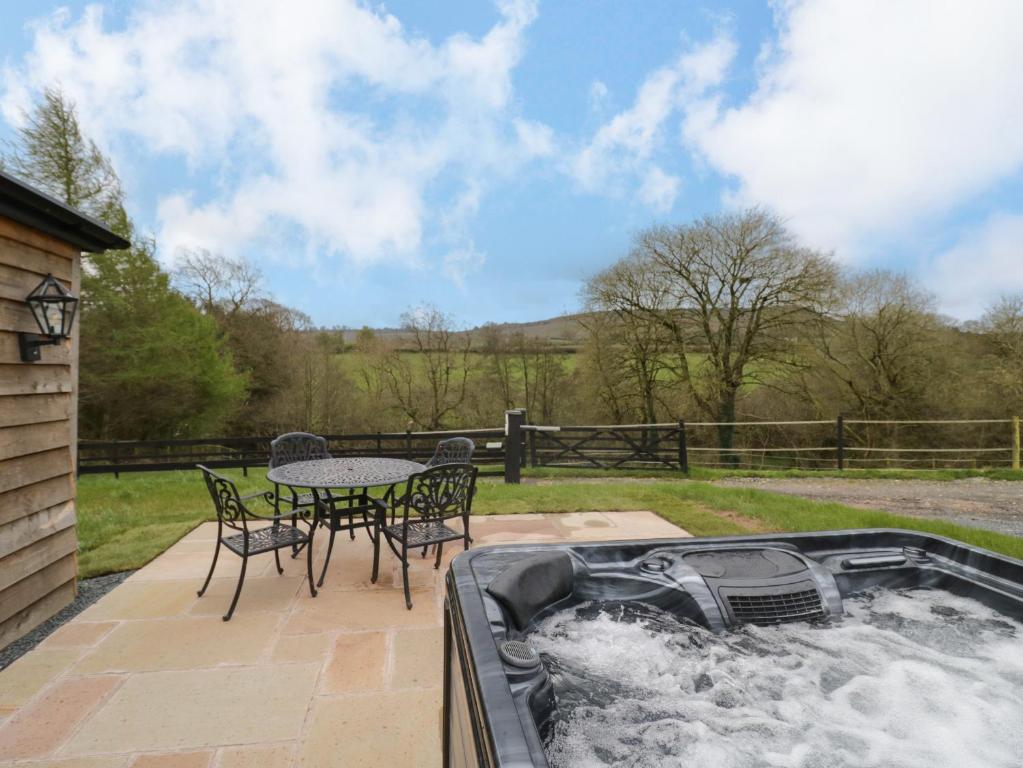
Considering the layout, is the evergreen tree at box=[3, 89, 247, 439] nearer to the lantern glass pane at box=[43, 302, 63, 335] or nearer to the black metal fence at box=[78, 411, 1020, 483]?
the black metal fence at box=[78, 411, 1020, 483]

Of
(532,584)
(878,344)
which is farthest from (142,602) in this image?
(878,344)

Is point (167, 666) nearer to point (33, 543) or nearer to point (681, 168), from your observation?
point (33, 543)

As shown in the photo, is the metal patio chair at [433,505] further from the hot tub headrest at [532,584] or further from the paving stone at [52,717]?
the paving stone at [52,717]

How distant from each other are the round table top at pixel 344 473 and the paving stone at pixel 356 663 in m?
0.79

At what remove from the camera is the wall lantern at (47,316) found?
2564mm

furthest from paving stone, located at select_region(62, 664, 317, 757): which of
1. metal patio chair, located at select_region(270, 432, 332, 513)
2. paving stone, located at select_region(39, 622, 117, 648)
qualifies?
metal patio chair, located at select_region(270, 432, 332, 513)

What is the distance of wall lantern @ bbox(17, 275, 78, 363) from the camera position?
2564mm

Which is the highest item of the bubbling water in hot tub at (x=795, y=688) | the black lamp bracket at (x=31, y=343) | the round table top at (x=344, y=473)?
the black lamp bracket at (x=31, y=343)

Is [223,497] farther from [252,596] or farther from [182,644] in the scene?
[182,644]

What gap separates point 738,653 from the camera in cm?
187

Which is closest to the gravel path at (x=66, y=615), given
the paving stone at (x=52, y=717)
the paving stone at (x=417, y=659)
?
the paving stone at (x=52, y=717)

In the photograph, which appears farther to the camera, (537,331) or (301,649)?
(537,331)

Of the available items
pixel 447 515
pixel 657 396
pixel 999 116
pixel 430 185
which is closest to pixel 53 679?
pixel 447 515

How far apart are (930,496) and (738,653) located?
20.4 ft
